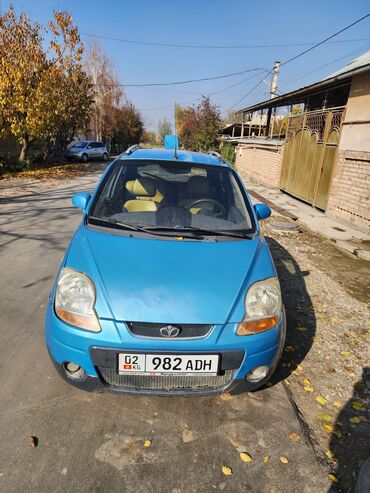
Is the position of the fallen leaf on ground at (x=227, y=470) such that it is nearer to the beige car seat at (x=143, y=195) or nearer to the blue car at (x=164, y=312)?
the blue car at (x=164, y=312)

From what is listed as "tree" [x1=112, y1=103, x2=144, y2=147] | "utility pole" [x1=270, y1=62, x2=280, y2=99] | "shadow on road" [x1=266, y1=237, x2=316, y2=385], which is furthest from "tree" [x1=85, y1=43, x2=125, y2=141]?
"shadow on road" [x1=266, y1=237, x2=316, y2=385]

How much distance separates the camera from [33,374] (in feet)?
8.82

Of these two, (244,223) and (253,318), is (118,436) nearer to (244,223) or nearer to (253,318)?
(253,318)

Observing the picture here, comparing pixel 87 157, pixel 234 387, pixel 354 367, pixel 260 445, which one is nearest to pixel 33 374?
pixel 234 387

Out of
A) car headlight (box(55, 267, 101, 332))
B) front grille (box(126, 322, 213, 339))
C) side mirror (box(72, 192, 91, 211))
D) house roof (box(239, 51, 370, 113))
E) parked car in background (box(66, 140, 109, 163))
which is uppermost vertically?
house roof (box(239, 51, 370, 113))

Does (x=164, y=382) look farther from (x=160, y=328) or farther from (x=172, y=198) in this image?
(x=172, y=198)

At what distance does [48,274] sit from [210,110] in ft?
105

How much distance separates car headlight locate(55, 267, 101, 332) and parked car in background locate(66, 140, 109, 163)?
25263 mm

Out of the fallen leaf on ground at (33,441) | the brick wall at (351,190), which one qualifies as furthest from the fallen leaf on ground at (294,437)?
the brick wall at (351,190)

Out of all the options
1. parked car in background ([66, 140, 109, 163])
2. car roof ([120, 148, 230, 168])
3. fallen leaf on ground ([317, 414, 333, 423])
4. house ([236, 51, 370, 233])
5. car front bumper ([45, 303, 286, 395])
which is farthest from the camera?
parked car in background ([66, 140, 109, 163])

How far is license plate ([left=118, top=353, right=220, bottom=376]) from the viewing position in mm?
2066

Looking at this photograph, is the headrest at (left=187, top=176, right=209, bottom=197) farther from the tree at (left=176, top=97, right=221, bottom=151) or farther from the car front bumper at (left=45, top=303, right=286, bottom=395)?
the tree at (left=176, top=97, right=221, bottom=151)

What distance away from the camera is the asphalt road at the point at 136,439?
1934 millimetres

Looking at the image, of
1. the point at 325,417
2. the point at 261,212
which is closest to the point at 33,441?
the point at 325,417
